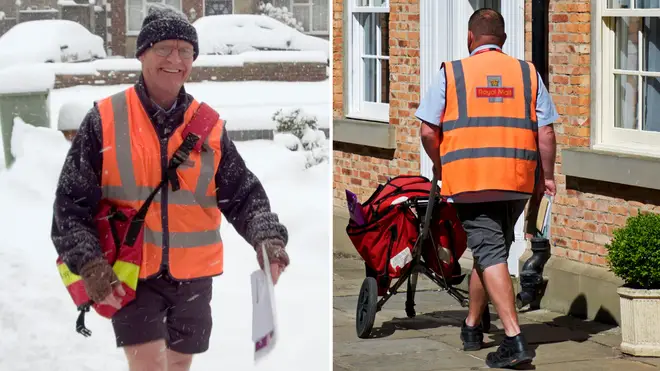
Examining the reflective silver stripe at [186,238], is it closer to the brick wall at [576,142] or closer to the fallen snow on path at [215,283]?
the fallen snow on path at [215,283]

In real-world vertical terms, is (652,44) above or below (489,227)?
above

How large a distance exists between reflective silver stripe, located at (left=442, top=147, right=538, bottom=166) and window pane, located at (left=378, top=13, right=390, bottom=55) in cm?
490

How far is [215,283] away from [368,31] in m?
8.74

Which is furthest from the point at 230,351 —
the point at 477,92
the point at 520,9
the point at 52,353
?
the point at 520,9

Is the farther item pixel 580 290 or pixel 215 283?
pixel 580 290

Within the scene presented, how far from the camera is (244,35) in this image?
4.74 meters

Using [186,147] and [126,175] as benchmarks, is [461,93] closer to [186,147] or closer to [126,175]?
[186,147]

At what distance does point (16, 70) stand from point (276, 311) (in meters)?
1.15

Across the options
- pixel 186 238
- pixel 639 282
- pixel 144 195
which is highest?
pixel 144 195

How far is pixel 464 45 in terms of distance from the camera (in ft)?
37.4

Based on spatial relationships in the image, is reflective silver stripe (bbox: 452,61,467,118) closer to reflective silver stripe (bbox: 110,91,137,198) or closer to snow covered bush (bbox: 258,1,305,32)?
snow covered bush (bbox: 258,1,305,32)

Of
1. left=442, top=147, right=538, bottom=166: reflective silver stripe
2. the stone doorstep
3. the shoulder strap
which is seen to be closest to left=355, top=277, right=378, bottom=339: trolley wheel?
left=442, top=147, right=538, bottom=166: reflective silver stripe

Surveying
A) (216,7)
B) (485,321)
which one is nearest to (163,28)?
(216,7)

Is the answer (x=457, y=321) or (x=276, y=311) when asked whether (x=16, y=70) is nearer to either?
(x=276, y=311)
